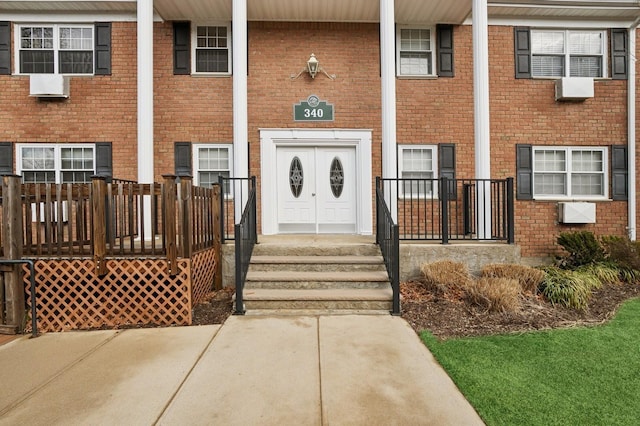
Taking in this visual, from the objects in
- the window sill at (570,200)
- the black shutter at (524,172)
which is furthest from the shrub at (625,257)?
the black shutter at (524,172)

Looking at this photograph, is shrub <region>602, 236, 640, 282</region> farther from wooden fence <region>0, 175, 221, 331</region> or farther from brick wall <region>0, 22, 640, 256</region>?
wooden fence <region>0, 175, 221, 331</region>

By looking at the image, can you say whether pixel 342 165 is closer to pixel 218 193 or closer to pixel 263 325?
pixel 218 193

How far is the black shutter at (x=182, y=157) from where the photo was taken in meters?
8.31

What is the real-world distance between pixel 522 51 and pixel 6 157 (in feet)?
39.4

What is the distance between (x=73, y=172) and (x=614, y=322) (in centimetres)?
1035

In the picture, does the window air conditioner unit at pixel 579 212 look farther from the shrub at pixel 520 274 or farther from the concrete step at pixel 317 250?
the concrete step at pixel 317 250

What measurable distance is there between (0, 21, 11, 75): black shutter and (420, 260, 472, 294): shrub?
9.87 metres

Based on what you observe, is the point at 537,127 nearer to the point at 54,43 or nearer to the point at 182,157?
the point at 182,157

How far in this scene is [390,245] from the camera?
5.50 metres

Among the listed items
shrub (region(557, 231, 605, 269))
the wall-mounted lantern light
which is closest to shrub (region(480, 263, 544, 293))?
shrub (region(557, 231, 605, 269))

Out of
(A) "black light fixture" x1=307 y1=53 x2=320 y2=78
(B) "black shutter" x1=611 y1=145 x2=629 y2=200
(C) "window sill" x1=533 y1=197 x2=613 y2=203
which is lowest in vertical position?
(C) "window sill" x1=533 y1=197 x2=613 y2=203

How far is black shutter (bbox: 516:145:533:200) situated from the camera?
27.8 ft

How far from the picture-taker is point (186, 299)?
4.90 metres

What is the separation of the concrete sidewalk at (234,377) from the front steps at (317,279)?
1.29 feet
